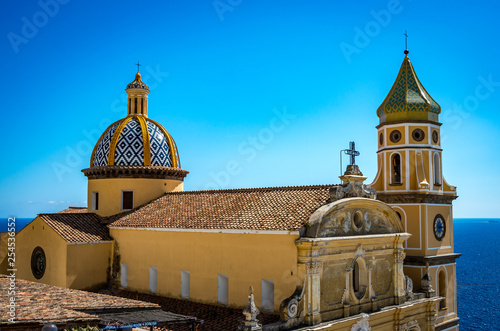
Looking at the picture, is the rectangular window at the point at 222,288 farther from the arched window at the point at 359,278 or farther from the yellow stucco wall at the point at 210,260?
the arched window at the point at 359,278

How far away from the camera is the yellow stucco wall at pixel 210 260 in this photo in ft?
54.1

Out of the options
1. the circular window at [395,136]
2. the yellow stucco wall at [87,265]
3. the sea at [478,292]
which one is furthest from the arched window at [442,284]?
the sea at [478,292]

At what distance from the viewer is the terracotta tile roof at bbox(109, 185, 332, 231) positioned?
56.7 feet

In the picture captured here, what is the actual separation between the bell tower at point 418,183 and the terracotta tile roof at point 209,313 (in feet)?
34.8

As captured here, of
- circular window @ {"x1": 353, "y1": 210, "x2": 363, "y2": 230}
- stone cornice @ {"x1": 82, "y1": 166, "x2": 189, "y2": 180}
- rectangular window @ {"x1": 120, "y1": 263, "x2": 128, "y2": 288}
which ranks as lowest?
rectangular window @ {"x1": 120, "y1": 263, "x2": 128, "y2": 288}

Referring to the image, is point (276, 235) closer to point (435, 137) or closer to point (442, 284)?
point (442, 284)

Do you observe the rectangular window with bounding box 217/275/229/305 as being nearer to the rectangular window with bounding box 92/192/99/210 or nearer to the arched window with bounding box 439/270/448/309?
the rectangular window with bounding box 92/192/99/210

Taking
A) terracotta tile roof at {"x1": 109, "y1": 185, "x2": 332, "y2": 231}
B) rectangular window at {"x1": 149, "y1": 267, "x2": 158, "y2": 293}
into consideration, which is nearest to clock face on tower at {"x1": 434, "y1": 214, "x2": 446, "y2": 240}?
terracotta tile roof at {"x1": 109, "y1": 185, "x2": 332, "y2": 231}

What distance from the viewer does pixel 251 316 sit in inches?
556

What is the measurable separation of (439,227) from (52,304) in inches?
753

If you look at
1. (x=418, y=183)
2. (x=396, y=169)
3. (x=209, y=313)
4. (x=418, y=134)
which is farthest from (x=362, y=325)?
(x=418, y=134)

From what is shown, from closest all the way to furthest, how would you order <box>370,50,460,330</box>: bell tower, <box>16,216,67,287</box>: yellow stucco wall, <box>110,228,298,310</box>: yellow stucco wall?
<box>110,228,298,310</box>: yellow stucco wall → <box>16,216,67,287</box>: yellow stucco wall → <box>370,50,460,330</box>: bell tower

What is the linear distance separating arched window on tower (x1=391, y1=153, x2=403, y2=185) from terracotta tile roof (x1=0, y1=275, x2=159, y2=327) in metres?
15.6

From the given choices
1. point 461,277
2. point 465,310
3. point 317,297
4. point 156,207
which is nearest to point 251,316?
point 317,297
